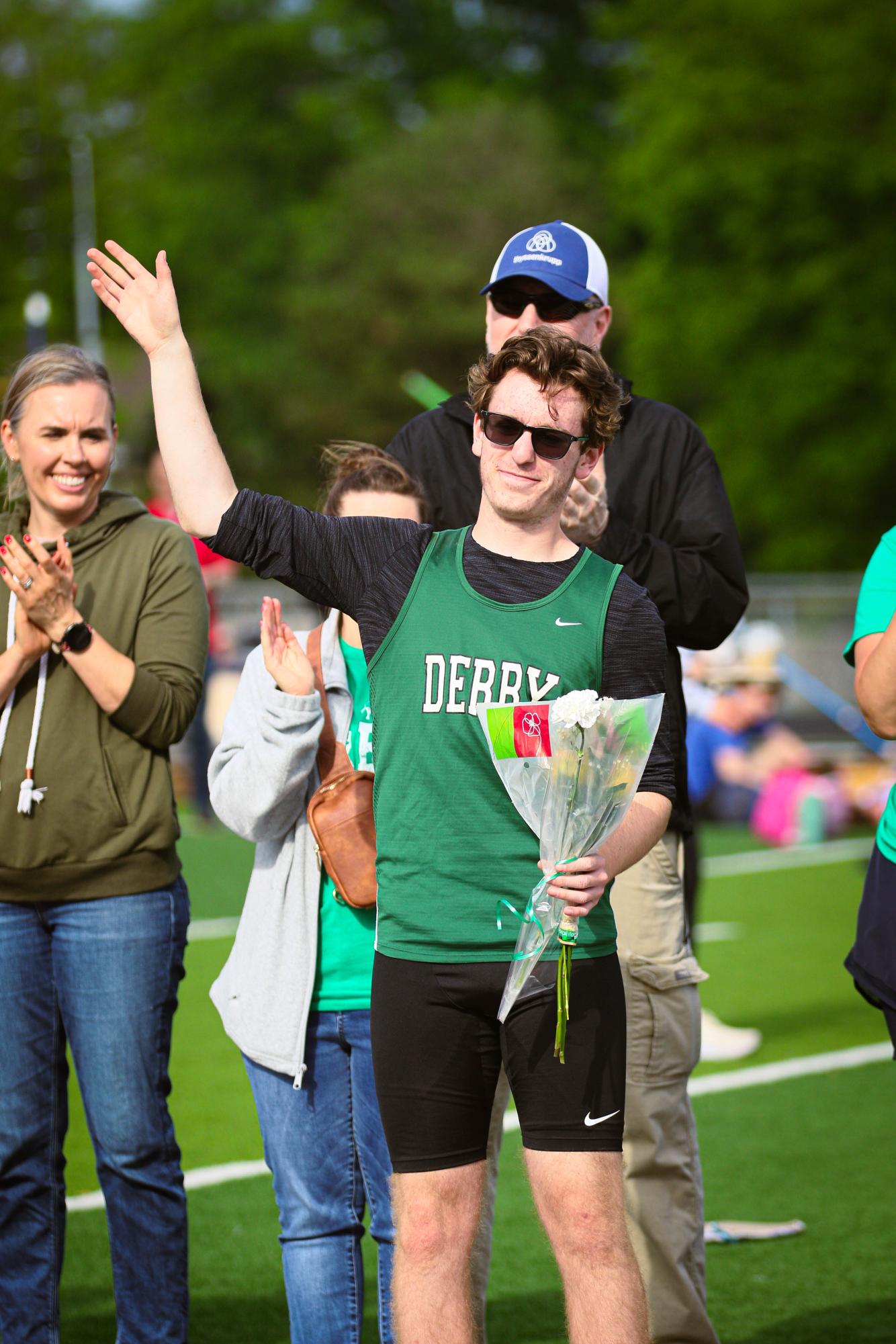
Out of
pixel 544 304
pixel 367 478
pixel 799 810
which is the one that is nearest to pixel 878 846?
pixel 367 478

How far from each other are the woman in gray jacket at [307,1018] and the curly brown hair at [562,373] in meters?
0.59

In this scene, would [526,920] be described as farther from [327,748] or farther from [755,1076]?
[755,1076]

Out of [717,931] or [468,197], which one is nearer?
[717,931]

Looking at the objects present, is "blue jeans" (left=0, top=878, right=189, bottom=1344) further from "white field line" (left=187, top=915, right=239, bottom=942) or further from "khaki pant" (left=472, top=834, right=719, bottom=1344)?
"white field line" (left=187, top=915, right=239, bottom=942)

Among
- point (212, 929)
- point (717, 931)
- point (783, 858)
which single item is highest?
point (783, 858)

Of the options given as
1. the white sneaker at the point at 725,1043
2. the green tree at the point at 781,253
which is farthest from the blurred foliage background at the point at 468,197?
the white sneaker at the point at 725,1043

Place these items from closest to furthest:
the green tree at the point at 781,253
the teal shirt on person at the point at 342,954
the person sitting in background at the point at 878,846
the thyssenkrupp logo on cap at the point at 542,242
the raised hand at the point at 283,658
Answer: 1. the person sitting in background at the point at 878,846
2. the raised hand at the point at 283,658
3. the teal shirt on person at the point at 342,954
4. the thyssenkrupp logo on cap at the point at 542,242
5. the green tree at the point at 781,253

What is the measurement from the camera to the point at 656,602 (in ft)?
13.3

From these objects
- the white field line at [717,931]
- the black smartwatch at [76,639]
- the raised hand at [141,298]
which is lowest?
the white field line at [717,931]

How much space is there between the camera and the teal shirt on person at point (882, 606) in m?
3.51

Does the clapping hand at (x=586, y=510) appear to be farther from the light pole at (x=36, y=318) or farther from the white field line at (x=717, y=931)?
the light pole at (x=36, y=318)

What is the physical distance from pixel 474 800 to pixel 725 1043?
5.18m

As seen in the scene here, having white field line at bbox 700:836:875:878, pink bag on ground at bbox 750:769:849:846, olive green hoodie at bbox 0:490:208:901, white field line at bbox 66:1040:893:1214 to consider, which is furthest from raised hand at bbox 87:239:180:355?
pink bag on ground at bbox 750:769:849:846

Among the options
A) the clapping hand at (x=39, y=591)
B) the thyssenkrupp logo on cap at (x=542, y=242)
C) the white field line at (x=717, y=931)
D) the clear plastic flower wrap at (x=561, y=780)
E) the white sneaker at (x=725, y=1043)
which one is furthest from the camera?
the white field line at (x=717, y=931)
